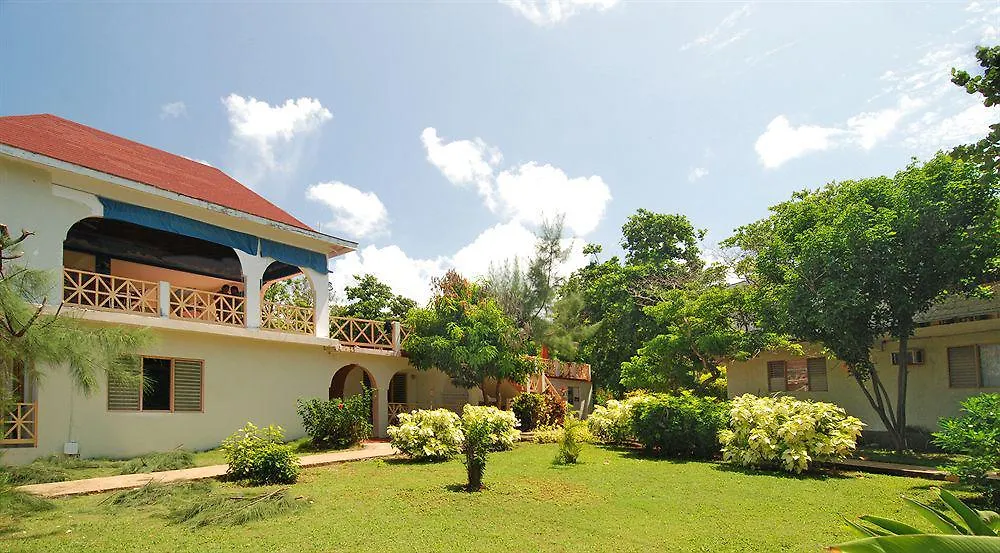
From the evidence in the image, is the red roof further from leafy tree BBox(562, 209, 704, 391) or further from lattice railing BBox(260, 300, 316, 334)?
leafy tree BBox(562, 209, 704, 391)

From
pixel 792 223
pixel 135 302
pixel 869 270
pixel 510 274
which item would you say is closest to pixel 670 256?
pixel 510 274

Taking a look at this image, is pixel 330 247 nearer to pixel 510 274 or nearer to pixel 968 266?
pixel 510 274

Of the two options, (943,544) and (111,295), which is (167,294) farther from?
(943,544)

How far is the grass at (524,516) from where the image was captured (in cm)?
680

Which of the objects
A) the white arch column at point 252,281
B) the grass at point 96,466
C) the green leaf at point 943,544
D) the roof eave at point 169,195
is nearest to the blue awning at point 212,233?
the white arch column at point 252,281

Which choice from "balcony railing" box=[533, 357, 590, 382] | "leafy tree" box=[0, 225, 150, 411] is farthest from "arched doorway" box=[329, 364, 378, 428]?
"leafy tree" box=[0, 225, 150, 411]

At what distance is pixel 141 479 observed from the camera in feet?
34.5

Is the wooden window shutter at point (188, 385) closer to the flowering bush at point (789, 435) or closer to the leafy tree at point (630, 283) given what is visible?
the flowering bush at point (789, 435)

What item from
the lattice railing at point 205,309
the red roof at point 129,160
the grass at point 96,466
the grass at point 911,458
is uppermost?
the red roof at point 129,160

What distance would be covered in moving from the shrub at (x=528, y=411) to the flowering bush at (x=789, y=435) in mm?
7796

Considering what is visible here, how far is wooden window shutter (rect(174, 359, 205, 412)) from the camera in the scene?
14203 mm

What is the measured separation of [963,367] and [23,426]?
64.0 ft

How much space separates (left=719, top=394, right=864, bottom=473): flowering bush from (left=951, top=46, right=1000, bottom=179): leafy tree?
15.1 feet

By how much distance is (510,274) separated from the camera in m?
22.8
